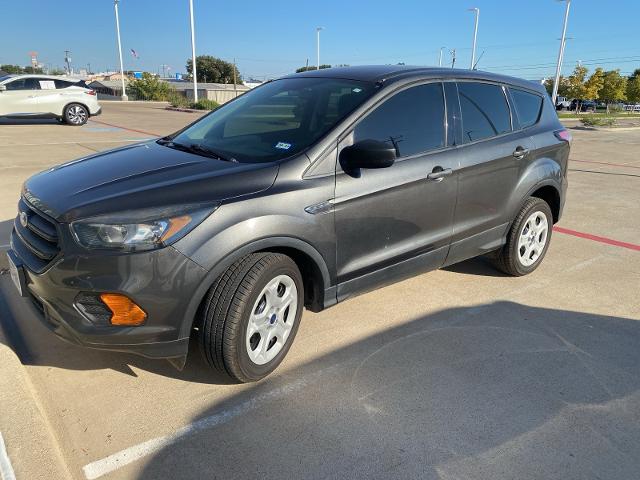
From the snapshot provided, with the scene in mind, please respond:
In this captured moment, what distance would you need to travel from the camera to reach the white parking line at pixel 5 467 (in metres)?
2.13

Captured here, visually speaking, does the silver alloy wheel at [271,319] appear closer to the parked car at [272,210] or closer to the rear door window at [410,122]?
the parked car at [272,210]

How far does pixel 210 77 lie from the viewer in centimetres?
10056

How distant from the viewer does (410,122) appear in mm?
3535

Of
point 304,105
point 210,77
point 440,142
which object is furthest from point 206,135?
point 210,77

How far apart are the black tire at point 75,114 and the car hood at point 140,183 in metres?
15.2

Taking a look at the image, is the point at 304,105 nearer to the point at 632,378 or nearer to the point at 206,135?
the point at 206,135

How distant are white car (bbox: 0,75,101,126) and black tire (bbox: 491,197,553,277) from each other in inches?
625

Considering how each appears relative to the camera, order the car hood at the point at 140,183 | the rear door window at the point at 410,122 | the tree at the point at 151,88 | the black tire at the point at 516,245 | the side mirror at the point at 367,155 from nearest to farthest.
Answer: the car hood at the point at 140,183
the side mirror at the point at 367,155
the rear door window at the point at 410,122
the black tire at the point at 516,245
the tree at the point at 151,88

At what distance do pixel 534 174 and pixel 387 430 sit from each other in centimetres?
281


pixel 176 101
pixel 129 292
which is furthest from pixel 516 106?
pixel 176 101

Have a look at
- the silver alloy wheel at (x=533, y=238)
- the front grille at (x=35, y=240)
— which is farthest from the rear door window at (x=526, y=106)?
the front grille at (x=35, y=240)

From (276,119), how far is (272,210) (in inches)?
44.6

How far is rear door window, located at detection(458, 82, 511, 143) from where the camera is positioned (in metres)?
3.92

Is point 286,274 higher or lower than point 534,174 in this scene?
lower
